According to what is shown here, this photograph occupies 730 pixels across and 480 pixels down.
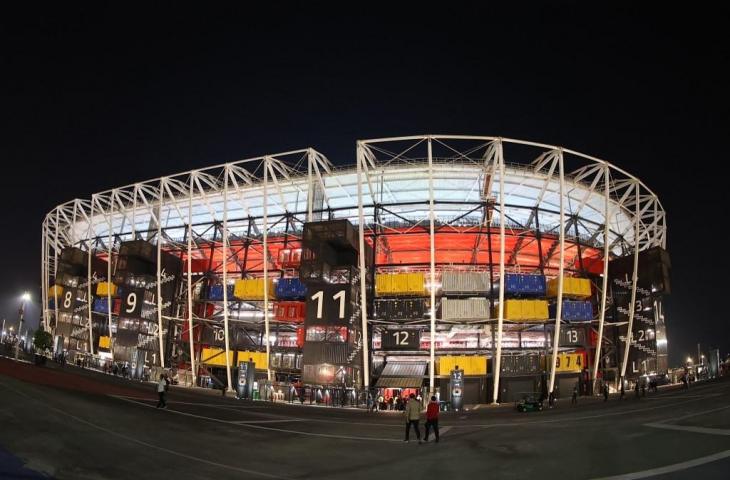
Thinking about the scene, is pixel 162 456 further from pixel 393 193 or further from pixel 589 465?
pixel 393 193

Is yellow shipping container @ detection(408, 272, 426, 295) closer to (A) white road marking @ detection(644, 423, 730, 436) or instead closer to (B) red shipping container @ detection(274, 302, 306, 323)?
(B) red shipping container @ detection(274, 302, 306, 323)

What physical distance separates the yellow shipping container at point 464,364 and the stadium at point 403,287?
0.18 m

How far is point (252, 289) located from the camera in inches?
1912

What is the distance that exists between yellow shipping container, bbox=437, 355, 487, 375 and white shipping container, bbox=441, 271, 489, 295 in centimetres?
629

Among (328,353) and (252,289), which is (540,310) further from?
(252,289)

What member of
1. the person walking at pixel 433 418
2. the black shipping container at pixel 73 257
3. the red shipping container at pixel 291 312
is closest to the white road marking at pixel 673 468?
the person walking at pixel 433 418

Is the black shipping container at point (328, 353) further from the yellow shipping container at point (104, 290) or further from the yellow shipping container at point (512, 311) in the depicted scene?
the yellow shipping container at point (104, 290)

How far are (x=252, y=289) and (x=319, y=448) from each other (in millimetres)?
37548

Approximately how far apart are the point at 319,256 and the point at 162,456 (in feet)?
97.7

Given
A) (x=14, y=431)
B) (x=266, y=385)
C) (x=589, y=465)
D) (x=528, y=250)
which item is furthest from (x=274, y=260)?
(x=589, y=465)

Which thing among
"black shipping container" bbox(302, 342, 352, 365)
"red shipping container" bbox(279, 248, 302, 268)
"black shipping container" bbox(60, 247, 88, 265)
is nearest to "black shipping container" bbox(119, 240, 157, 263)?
"red shipping container" bbox(279, 248, 302, 268)

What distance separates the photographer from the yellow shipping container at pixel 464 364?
4169 cm

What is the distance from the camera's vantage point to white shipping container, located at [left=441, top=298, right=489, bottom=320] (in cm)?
4197

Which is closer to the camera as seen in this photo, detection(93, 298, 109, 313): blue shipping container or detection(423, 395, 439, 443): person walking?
detection(423, 395, 439, 443): person walking
